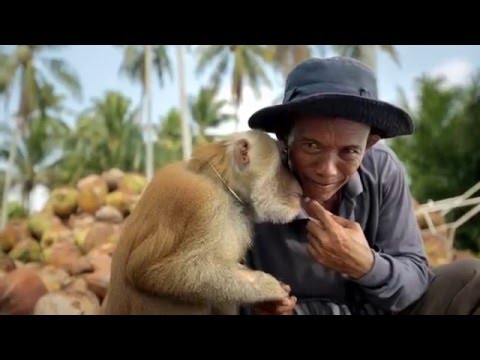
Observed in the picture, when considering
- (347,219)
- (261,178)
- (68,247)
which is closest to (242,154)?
(261,178)

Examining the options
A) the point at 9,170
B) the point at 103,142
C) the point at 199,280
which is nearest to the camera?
the point at 199,280

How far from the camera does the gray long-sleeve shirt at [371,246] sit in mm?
1690

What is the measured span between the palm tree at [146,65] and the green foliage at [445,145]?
2.78 feet

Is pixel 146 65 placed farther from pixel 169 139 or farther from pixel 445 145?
pixel 445 145

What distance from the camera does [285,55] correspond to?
218 cm

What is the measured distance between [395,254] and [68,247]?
1.22m

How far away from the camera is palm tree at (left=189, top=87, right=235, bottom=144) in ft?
6.95

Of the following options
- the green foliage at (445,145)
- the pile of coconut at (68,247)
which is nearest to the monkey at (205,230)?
the pile of coconut at (68,247)

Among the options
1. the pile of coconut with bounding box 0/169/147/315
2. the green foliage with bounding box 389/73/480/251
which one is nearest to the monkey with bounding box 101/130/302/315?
the pile of coconut with bounding box 0/169/147/315

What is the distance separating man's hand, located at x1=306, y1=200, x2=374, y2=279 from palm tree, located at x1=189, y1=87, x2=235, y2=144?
0.57m

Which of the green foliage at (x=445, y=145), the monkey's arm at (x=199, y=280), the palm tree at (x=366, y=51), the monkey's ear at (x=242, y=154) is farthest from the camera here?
the green foliage at (x=445, y=145)

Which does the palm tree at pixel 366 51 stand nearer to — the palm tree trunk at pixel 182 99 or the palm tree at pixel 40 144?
the palm tree trunk at pixel 182 99

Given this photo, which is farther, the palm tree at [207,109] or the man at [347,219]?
the palm tree at [207,109]
